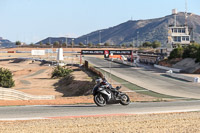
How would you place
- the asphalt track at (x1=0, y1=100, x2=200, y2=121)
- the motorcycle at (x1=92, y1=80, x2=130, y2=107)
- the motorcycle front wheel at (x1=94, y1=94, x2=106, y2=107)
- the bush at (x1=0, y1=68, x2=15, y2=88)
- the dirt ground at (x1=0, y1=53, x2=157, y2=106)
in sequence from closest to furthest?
the asphalt track at (x1=0, y1=100, x2=200, y2=121) → the motorcycle at (x1=92, y1=80, x2=130, y2=107) → the motorcycle front wheel at (x1=94, y1=94, x2=106, y2=107) → the dirt ground at (x1=0, y1=53, x2=157, y2=106) → the bush at (x1=0, y1=68, x2=15, y2=88)

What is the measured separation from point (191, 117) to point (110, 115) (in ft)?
11.2

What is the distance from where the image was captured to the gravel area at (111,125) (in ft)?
35.0

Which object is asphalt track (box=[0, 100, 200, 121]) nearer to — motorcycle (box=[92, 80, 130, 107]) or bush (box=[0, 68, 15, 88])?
motorcycle (box=[92, 80, 130, 107])

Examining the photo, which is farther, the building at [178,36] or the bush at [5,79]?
the building at [178,36]

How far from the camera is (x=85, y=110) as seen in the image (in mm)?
15914

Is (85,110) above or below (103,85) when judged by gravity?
below

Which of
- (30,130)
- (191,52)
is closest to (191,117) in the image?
(30,130)

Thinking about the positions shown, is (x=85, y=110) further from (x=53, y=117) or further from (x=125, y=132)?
(x=125, y=132)

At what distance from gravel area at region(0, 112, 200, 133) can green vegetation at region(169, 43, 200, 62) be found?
54965 mm

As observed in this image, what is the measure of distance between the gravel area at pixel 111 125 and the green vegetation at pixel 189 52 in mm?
54965

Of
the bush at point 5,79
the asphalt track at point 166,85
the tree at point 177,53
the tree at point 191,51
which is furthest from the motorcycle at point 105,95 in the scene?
the tree at point 177,53

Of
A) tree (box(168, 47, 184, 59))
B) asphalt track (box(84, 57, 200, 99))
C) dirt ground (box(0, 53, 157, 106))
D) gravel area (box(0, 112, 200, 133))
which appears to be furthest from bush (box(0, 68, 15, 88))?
tree (box(168, 47, 184, 59))

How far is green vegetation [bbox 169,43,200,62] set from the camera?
67675 mm

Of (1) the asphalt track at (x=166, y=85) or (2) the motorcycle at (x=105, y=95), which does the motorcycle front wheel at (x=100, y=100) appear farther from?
(1) the asphalt track at (x=166, y=85)
